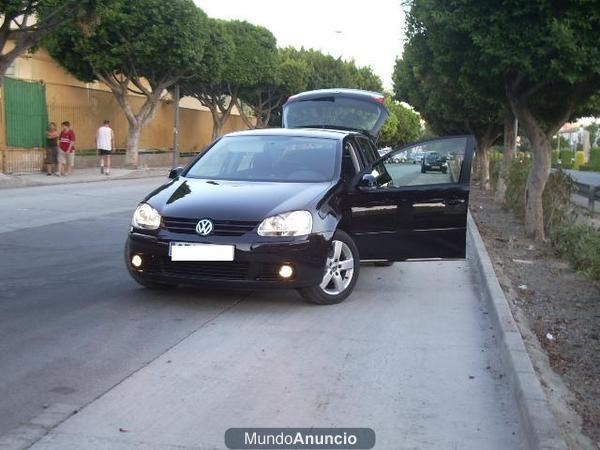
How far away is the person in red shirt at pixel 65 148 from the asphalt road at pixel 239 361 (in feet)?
49.2

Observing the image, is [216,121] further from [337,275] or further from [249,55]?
[337,275]

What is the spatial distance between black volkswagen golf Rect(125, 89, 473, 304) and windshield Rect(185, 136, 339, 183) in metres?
0.01

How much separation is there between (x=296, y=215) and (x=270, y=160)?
53.3 inches

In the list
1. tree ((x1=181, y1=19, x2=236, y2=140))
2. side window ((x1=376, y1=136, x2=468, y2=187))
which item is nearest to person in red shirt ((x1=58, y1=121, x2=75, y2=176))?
tree ((x1=181, y1=19, x2=236, y2=140))

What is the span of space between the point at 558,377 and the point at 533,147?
755cm

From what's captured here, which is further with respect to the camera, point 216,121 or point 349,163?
point 216,121

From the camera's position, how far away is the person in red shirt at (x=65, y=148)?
877 inches

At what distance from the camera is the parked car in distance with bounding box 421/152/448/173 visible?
281 inches

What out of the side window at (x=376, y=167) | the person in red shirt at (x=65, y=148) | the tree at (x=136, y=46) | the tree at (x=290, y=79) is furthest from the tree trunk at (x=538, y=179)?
the tree at (x=290, y=79)

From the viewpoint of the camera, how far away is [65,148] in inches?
888

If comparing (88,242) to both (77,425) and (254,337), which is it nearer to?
(254,337)

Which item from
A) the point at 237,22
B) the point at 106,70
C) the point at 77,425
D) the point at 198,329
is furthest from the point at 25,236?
the point at 237,22

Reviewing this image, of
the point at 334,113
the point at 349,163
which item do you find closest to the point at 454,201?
the point at 349,163

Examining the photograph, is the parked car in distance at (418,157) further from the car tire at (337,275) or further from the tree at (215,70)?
the tree at (215,70)
